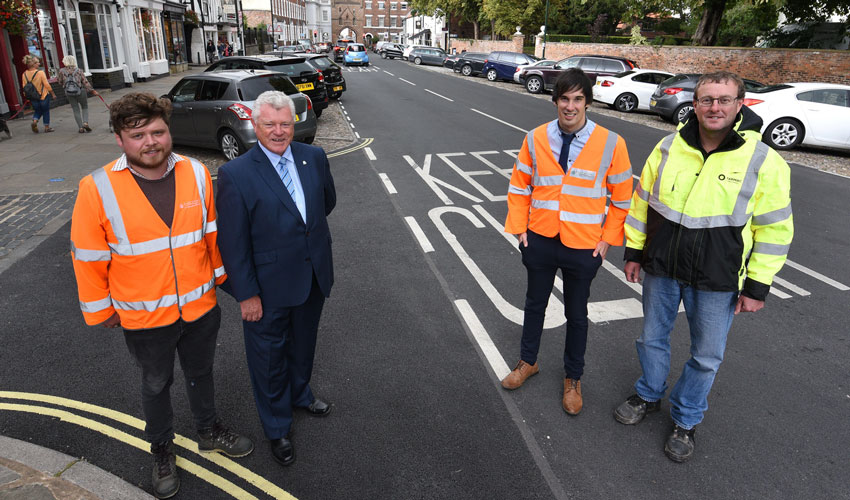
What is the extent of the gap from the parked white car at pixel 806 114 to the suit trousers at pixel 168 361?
1293 centimetres

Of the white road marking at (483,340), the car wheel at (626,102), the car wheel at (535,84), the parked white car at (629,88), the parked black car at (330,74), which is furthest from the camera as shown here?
the car wheel at (535,84)

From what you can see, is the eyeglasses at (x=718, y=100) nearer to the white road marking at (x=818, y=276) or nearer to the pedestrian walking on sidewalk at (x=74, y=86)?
the white road marking at (x=818, y=276)

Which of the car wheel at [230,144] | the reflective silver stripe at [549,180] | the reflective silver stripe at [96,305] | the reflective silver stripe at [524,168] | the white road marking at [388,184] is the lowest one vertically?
the white road marking at [388,184]

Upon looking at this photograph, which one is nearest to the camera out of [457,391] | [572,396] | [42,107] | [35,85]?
[572,396]

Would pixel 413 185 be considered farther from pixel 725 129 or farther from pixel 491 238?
pixel 725 129

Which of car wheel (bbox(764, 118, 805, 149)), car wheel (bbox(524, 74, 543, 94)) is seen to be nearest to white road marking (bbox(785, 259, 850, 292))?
car wheel (bbox(764, 118, 805, 149))

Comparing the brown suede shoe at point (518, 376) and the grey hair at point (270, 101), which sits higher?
the grey hair at point (270, 101)

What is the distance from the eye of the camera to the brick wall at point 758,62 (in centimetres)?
1986

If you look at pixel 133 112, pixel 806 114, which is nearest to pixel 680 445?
pixel 133 112

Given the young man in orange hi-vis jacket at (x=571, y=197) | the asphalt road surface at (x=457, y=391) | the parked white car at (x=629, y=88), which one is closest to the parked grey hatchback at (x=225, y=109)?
the asphalt road surface at (x=457, y=391)

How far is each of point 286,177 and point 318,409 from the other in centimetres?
Result: 159

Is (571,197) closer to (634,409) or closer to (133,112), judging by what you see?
(634,409)

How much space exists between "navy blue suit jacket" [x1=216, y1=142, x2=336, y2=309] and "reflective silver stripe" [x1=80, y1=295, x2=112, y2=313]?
1.88 feet

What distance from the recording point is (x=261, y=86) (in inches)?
404
